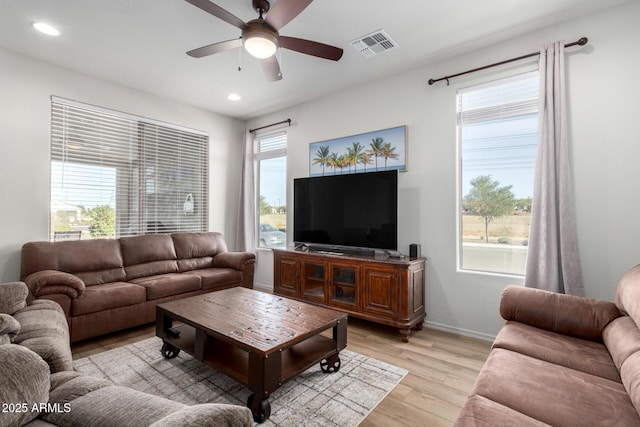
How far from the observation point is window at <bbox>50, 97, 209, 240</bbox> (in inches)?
139

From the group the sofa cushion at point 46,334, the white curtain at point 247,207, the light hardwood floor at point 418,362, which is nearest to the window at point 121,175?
the white curtain at point 247,207

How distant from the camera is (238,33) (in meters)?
2.77

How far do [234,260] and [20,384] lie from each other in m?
3.20

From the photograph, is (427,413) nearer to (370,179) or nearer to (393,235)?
(393,235)

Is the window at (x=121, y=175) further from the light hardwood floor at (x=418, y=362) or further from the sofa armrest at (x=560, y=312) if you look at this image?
the sofa armrest at (x=560, y=312)

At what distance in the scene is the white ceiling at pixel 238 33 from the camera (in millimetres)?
2396

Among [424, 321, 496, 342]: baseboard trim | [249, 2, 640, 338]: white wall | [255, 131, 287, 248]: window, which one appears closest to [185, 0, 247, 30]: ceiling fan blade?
[249, 2, 640, 338]: white wall

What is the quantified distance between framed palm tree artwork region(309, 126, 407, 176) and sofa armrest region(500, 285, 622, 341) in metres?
1.79

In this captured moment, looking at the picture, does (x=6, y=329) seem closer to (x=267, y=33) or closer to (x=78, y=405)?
(x=78, y=405)

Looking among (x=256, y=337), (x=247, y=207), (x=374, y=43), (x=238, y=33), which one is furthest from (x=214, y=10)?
(x=247, y=207)

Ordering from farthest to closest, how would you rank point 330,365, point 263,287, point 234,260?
point 263,287, point 234,260, point 330,365

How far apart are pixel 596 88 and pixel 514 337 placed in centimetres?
215

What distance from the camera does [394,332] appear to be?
123 inches

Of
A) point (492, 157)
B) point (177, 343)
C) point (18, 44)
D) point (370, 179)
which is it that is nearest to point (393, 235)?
point (370, 179)
